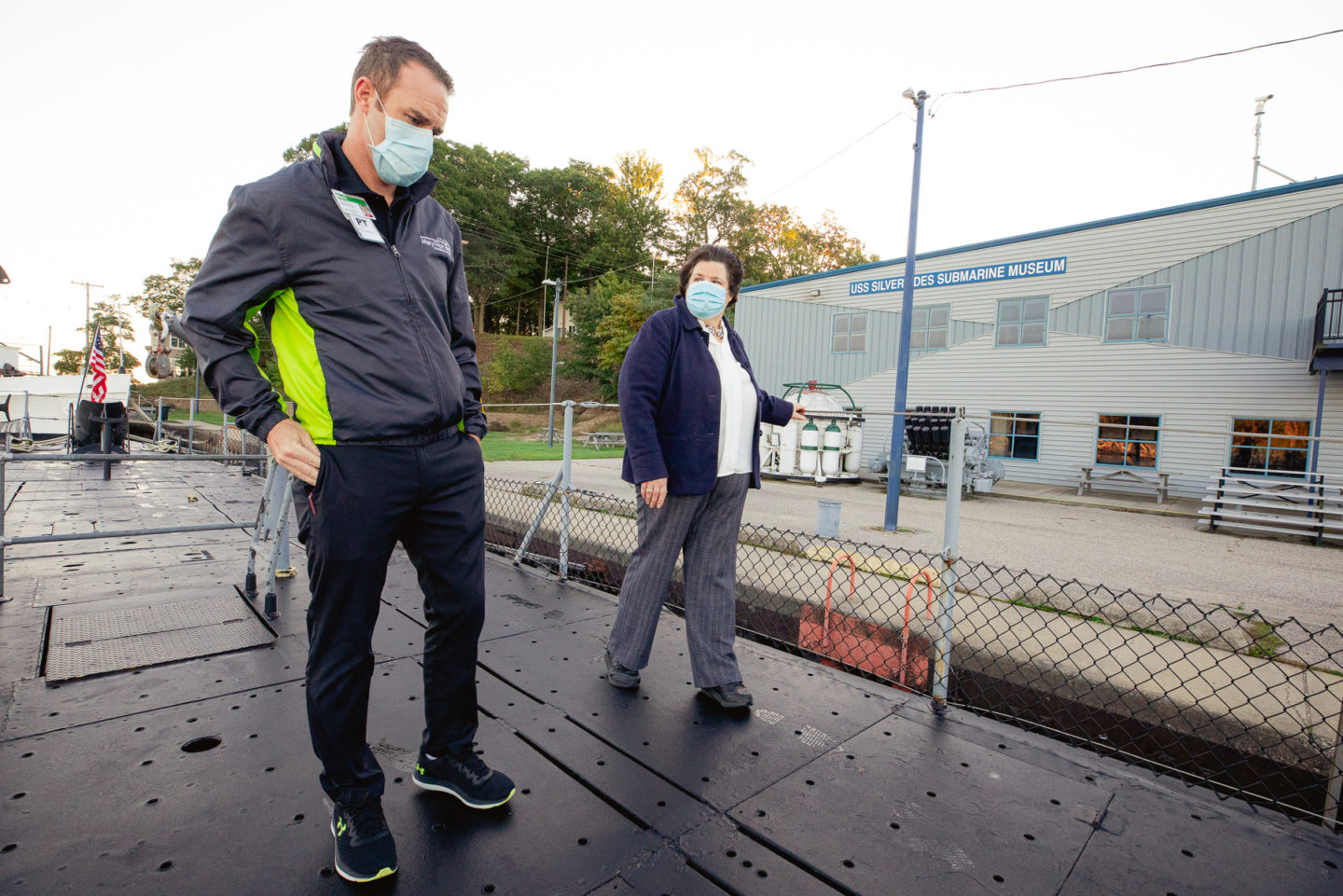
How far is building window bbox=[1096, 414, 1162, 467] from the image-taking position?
14531 millimetres

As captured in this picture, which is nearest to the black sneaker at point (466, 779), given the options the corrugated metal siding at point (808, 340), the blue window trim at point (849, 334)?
the corrugated metal siding at point (808, 340)

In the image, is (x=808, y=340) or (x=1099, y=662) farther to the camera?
(x=808, y=340)

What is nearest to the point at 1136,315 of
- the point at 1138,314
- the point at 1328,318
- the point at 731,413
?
the point at 1138,314

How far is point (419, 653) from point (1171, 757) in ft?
11.4

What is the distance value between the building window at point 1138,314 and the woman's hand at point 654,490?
16489 millimetres

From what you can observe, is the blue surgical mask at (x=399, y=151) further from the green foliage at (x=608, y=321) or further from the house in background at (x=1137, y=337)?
the green foliage at (x=608, y=321)

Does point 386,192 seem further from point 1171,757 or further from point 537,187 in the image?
point 537,187

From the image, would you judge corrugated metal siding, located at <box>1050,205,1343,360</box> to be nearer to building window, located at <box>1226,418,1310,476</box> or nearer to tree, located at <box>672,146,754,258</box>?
building window, located at <box>1226,418,1310,476</box>

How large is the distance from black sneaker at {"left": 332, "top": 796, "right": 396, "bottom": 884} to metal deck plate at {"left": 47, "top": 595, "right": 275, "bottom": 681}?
5.87 ft

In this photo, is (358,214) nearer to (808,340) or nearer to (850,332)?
(850,332)

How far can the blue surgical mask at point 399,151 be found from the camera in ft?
5.39

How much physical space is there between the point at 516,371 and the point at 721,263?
117 ft

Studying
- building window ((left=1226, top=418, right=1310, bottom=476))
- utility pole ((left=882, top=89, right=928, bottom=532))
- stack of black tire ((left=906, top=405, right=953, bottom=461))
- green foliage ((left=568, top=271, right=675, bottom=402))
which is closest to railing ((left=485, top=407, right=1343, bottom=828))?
utility pole ((left=882, top=89, right=928, bottom=532))

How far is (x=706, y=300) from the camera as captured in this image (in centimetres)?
261
